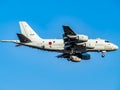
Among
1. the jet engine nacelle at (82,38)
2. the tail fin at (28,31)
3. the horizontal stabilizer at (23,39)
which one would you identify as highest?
the tail fin at (28,31)

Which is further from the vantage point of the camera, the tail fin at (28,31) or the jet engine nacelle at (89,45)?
the tail fin at (28,31)

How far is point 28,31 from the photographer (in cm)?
14612

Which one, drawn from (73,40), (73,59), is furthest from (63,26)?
(73,59)

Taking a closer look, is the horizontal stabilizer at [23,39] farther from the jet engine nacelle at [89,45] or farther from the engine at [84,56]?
the engine at [84,56]

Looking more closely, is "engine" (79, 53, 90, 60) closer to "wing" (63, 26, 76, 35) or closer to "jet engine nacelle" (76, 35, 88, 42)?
"jet engine nacelle" (76, 35, 88, 42)

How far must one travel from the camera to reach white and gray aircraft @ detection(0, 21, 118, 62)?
438ft

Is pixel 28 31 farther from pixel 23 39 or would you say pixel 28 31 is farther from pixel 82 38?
pixel 82 38

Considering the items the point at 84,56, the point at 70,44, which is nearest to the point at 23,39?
the point at 70,44

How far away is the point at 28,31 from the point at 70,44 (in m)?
15.1

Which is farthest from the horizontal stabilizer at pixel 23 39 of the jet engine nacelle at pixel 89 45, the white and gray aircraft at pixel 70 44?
the jet engine nacelle at pixel 89 45

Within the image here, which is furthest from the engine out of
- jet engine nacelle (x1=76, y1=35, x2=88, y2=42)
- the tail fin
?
the tail fin

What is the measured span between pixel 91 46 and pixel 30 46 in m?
15.1

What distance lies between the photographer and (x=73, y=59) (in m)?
142

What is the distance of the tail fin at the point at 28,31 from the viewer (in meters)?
143
